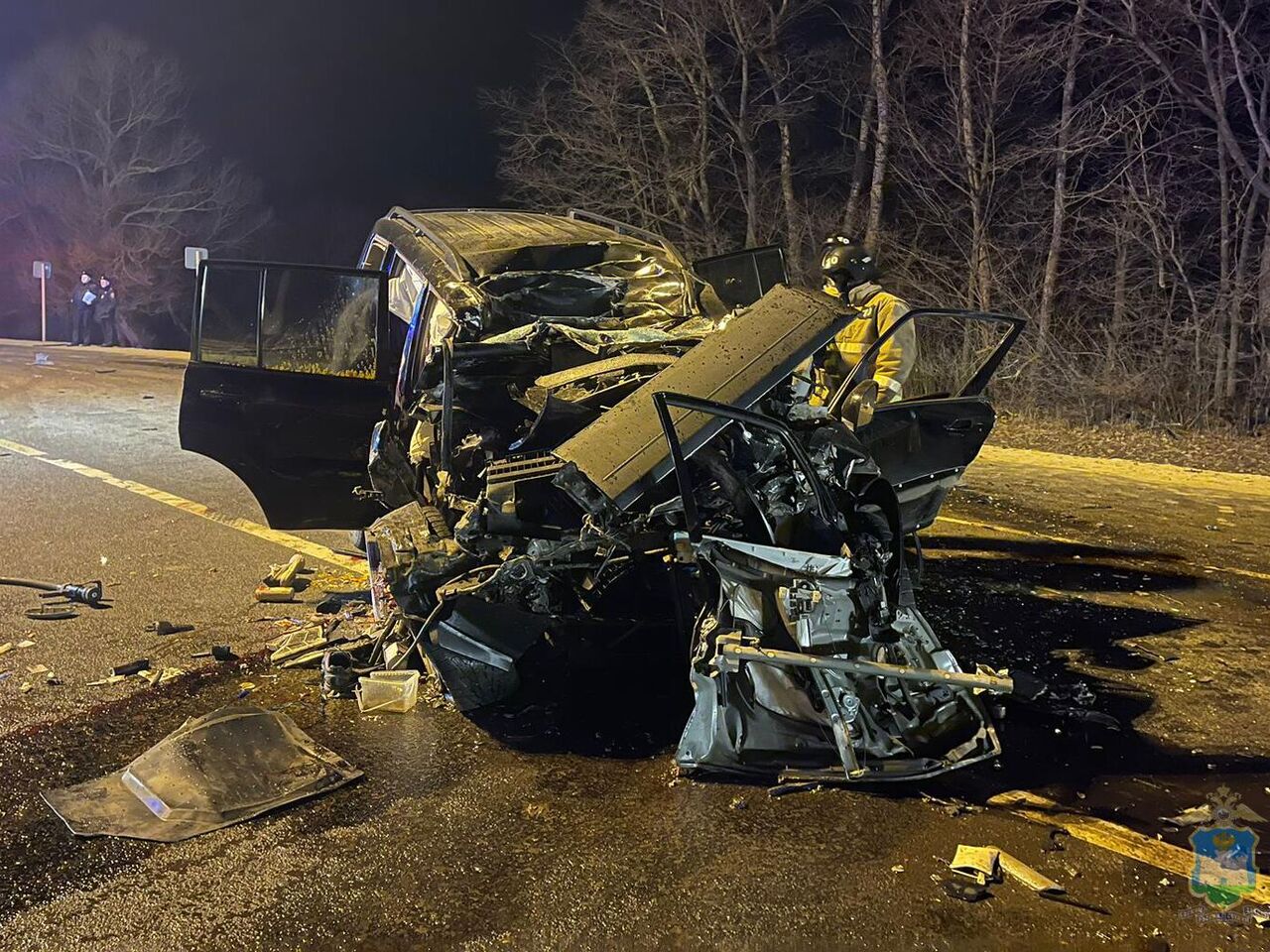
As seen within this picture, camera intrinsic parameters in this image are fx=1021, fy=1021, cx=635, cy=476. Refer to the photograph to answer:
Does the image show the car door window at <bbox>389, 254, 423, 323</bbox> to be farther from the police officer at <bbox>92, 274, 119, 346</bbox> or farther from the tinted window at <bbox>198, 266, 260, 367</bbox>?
the police officer at <bbox>92, 274, 119, 346</bbox>

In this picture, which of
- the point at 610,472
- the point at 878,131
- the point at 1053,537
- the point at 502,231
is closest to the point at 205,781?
the point at 610,472

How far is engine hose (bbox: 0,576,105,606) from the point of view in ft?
17.8

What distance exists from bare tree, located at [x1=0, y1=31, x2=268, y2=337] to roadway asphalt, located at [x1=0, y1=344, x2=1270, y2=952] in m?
35.8

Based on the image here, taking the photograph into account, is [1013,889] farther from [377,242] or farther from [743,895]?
[377,242]

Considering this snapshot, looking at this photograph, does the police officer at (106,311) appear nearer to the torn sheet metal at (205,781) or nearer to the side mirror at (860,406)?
the torn sheet metal at (205,781)

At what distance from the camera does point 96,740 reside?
385 centimetres

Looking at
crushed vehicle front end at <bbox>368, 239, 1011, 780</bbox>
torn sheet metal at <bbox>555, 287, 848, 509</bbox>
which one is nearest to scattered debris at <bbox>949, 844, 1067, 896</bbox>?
crushed vehicle front end at <bbox>368, 239, 1011, 780</bbox>

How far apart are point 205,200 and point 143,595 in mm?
36849

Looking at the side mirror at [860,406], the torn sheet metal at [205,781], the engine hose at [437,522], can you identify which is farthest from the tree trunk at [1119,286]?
the torn sheet metal at [205,781]

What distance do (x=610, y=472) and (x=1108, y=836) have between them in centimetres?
198

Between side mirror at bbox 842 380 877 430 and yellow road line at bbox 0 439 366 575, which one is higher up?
side mirror at bbox 842 380 877 430

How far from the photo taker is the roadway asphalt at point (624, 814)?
2.75 metres

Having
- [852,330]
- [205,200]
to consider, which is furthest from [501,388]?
[205,200]

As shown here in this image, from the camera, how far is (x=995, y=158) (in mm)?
16781
